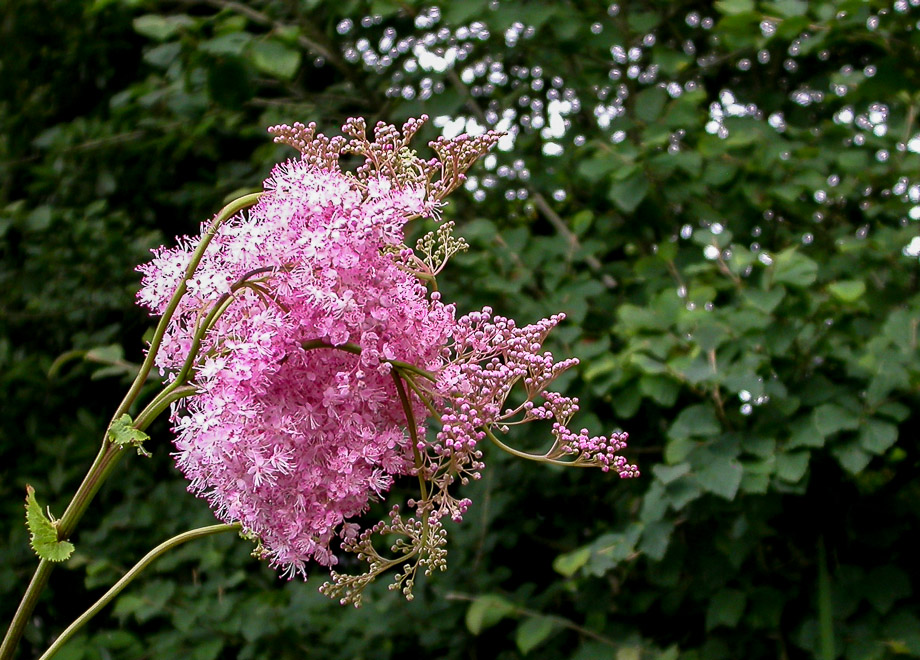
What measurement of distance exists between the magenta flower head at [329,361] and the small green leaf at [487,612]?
4.02 ft

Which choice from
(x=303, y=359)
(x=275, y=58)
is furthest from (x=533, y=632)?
(x=303, y=359)

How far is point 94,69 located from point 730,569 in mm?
2344

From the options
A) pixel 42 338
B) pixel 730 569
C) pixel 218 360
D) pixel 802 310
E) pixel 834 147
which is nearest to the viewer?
pixel 218 360

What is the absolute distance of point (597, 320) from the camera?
2125mm

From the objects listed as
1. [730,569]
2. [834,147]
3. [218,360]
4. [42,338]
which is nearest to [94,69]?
[42,338]

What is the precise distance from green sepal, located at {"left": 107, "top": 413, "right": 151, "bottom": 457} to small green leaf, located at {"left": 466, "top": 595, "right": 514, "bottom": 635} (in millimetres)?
1324

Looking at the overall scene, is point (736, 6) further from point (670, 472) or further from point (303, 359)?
point (303, 359)

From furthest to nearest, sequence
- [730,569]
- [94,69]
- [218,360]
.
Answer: [94,69], [730,569], [218,360]

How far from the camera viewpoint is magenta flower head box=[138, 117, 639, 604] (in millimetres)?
700

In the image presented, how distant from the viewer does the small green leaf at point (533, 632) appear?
6.13 feet

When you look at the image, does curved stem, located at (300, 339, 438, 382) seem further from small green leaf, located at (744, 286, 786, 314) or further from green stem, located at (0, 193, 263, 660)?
small green leaf, located at (744, 286, 786, 314)

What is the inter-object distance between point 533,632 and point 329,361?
1.32 metres

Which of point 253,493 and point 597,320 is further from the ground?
point 253,493

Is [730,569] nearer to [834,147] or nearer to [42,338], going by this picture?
[834,147]
